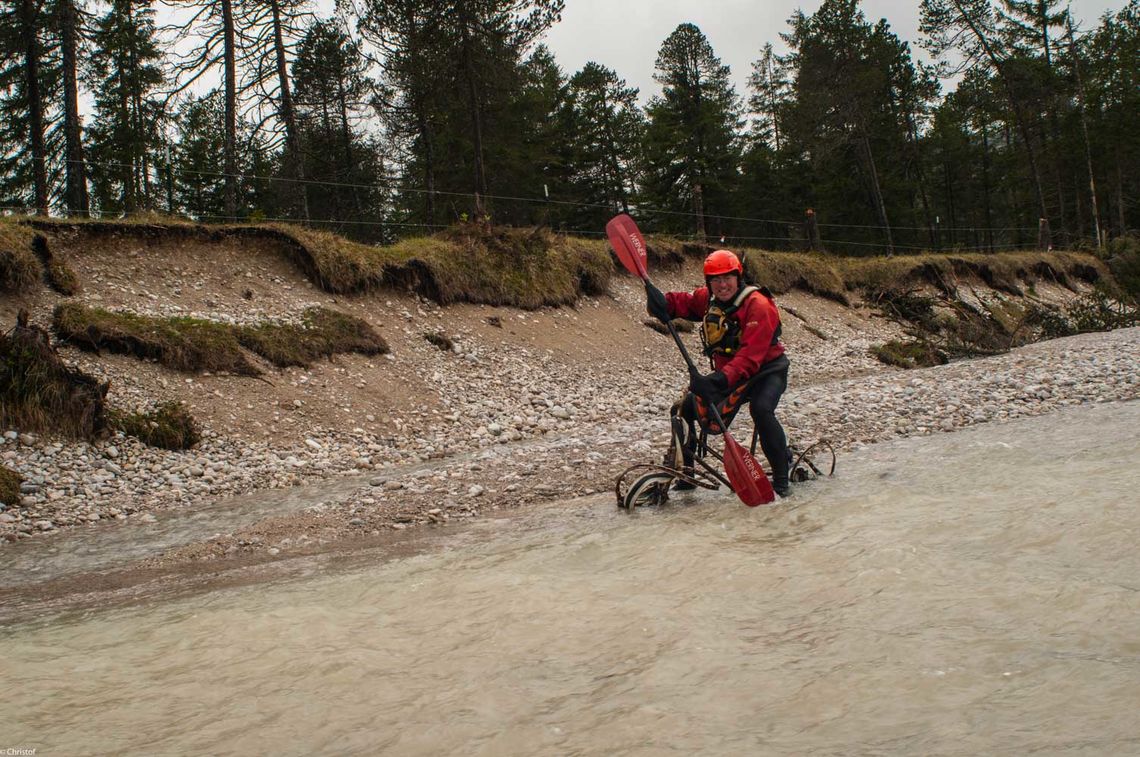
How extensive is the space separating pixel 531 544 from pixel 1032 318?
22240mm

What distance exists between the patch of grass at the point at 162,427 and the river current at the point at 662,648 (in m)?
5.12

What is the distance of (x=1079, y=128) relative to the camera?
42375mm

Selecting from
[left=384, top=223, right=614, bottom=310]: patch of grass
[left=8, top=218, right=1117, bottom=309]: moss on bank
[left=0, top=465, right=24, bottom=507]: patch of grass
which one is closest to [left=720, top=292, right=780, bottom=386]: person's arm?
[left=0, top=465, right=24, bottom=507]: patch of grass

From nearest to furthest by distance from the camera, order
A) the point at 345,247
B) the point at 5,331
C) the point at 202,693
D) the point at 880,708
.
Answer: the point at 880,708
the point at 202,693
the point at 5,331
the point at 345,247

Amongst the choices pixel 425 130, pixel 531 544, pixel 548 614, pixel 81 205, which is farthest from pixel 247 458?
pixel 425 130

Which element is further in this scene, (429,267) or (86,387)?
(429,267)

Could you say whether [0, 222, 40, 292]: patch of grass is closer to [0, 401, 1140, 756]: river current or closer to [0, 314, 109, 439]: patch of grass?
[0, 314, 109, 439]: patch of grass

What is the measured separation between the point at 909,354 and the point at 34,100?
25042 millimetres

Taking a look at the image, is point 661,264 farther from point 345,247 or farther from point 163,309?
point 163,309

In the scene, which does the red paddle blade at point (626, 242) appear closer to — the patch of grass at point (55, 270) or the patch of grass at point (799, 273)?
the patch of grass at point (55, 270)

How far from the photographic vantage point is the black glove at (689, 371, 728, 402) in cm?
674

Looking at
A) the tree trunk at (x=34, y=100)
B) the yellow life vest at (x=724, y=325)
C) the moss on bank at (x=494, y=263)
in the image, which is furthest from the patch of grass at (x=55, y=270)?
the yellow life vest at (x=724, y=325)

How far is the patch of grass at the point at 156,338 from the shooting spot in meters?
10.9

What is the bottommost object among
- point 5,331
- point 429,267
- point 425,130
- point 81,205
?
point 5,331
